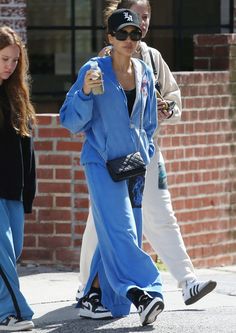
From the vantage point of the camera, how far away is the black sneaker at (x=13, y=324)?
24.2 feet

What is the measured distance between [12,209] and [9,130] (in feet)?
1.56

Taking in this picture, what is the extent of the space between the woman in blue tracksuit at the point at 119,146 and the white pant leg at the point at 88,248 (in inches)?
17.8

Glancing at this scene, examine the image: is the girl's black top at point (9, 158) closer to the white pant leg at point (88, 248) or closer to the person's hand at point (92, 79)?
the person's hand at point (92, 79)

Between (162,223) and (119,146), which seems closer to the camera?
(119,146)

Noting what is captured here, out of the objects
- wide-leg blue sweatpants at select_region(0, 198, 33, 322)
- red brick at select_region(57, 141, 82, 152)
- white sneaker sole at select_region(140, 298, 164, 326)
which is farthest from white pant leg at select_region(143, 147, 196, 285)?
red brick at select_region(57, 141, 82, 152)

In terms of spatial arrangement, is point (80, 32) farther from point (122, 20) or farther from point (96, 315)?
point (96, 315)

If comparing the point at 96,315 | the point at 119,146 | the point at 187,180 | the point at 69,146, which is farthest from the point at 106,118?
the point at 187,180

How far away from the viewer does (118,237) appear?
7422mm

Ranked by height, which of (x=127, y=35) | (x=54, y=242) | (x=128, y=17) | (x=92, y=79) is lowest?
(x=54, y=242)

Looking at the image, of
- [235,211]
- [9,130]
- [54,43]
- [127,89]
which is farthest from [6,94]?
[54,43]

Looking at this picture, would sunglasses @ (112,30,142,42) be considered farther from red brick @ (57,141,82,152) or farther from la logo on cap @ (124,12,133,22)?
red brick @ (57,141,82,152)

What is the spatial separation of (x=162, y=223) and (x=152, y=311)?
3.31 ft

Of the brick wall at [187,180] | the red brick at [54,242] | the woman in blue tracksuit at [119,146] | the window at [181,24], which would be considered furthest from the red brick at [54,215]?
the window at [181,24]

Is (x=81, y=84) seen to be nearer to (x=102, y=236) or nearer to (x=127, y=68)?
(x=127, y=68)
